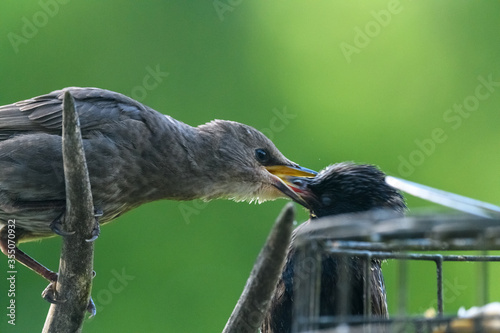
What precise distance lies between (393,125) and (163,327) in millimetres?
2902

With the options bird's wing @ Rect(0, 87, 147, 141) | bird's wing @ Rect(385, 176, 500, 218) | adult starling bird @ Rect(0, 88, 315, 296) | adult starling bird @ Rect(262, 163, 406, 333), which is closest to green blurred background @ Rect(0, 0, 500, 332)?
adult starling bird @ Rect(0, 88, 315, 296)

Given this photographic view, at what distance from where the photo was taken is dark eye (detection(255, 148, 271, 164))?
505 centimetres

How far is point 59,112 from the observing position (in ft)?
15.2

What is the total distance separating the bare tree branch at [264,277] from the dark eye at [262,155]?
1981mm

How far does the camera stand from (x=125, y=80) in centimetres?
677

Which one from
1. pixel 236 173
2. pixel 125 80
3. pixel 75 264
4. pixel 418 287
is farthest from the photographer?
pixel 125 80

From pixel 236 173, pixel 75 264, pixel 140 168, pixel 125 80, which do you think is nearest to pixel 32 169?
pixel 140 168

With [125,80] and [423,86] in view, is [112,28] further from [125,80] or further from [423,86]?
[423,86]

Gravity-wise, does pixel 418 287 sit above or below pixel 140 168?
below

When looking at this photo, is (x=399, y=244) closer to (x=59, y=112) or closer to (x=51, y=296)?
(x=51, y=296)

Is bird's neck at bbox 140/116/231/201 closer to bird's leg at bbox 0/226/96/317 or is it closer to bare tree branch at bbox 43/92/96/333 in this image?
bird's leg at bbox 0/226/96/317

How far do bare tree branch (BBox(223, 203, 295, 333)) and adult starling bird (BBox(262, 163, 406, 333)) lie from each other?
3.18ft

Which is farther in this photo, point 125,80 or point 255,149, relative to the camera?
point 125,80

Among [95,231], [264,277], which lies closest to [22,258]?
[95,231]
